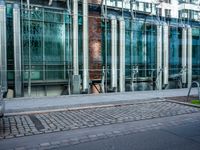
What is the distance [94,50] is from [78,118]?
914 cm

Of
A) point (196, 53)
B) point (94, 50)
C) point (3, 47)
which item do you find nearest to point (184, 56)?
point (196, 53)

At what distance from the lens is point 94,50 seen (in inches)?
645

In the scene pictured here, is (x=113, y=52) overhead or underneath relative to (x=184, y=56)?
overhead

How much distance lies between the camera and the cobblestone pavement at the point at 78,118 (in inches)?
255

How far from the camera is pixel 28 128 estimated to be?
259 inches

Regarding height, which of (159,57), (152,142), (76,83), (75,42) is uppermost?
(75,42)

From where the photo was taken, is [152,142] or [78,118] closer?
[152,142]

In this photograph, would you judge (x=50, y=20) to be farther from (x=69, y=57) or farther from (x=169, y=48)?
(x=169, y=48)

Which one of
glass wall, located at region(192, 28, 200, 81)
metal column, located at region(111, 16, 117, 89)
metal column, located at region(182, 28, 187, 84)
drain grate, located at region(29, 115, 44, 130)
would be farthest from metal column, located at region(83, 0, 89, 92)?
glass wall, located at region(192, 28, 200, 81)

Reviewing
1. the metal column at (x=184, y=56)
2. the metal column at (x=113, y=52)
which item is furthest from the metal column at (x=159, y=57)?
the metal column at (x=113, y=52)

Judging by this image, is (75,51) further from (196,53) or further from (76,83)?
(196,53)

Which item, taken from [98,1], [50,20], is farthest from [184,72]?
[50,20]

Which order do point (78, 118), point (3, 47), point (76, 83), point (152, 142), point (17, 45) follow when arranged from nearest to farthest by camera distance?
1. point (152, 142)
2. point (78, 118)
3. point (3, 47)
4. point (17, 45)
5. point (76, 83)

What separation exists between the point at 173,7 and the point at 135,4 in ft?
15.2
